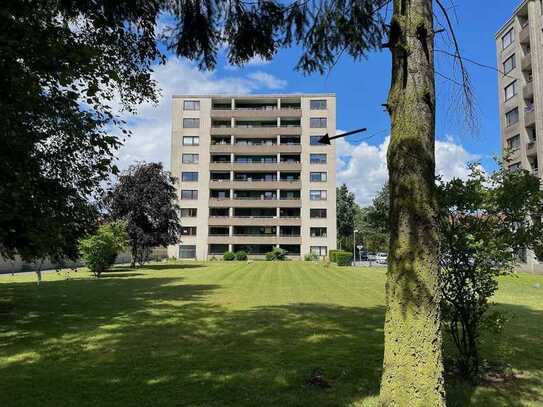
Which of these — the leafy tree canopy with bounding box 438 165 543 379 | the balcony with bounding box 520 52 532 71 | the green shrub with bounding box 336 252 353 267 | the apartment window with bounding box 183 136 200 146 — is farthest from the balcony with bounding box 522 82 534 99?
the apartment window with bounding box 183 136 200 146

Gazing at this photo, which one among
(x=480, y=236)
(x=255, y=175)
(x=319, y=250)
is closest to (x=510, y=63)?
(x=319, y=250)

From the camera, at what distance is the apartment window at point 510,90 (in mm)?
42094

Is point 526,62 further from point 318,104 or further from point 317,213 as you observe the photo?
point 317,213

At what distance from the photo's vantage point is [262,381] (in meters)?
6.01

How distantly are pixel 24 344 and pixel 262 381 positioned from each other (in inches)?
210

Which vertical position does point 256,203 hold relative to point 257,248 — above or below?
above

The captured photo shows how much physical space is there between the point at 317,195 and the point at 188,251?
824 inches

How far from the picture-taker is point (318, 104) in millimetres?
65250

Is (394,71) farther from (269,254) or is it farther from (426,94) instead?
(269,254)

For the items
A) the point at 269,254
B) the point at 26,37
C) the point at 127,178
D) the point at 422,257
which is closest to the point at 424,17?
the point at 422,257

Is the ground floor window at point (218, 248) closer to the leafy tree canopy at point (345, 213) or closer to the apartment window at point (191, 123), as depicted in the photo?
the apartment window at point (191, 123)

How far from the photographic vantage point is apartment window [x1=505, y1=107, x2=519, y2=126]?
42031mm

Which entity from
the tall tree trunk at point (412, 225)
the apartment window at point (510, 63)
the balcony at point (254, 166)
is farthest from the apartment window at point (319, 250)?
the tall tree trunk at point (412, 225)

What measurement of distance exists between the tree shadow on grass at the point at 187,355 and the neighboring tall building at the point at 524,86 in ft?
103
